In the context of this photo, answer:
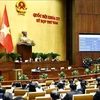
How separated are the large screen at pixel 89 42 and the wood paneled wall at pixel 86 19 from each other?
0.80 feet

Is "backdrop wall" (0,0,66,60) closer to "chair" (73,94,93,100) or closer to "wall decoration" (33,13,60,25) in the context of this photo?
"wall decoration" (33,13,60,25)

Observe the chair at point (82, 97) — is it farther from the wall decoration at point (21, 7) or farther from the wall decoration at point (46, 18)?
the wall decoration at point (46, 18)

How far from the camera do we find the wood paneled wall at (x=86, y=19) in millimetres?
17516

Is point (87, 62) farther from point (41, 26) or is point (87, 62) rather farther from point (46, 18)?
point (46, 18)

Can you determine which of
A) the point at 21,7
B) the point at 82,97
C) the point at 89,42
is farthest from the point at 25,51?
the point at 82,97

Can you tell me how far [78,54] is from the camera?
17.6 metres

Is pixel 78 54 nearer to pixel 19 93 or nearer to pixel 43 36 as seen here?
pixel 43 36

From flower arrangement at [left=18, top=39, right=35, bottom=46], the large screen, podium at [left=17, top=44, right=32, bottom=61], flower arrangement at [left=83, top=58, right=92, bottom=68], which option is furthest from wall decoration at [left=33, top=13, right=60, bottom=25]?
flower arrangement at [left=83, top=58, right=92, bottom=68]

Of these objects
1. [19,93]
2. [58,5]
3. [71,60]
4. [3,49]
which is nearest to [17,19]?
[3,49]

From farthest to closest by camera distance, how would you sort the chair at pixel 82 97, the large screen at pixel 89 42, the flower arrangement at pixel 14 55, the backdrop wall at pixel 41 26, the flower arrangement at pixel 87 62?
the large screen at pixel 89 42 < the flower arrangement at pixel 87 62 < the backdrop wall at pixel 41 26 < the flower arrangement at pixel 14 55 < the chair at pixel 82 97

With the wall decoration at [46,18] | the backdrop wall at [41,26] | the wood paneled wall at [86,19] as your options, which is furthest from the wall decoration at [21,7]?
the wood paneled wall at [86,19]

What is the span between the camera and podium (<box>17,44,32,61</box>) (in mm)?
15798

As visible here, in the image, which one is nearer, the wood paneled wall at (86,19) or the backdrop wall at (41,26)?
the backdrop wall at (41,26)

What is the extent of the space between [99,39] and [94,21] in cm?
118
